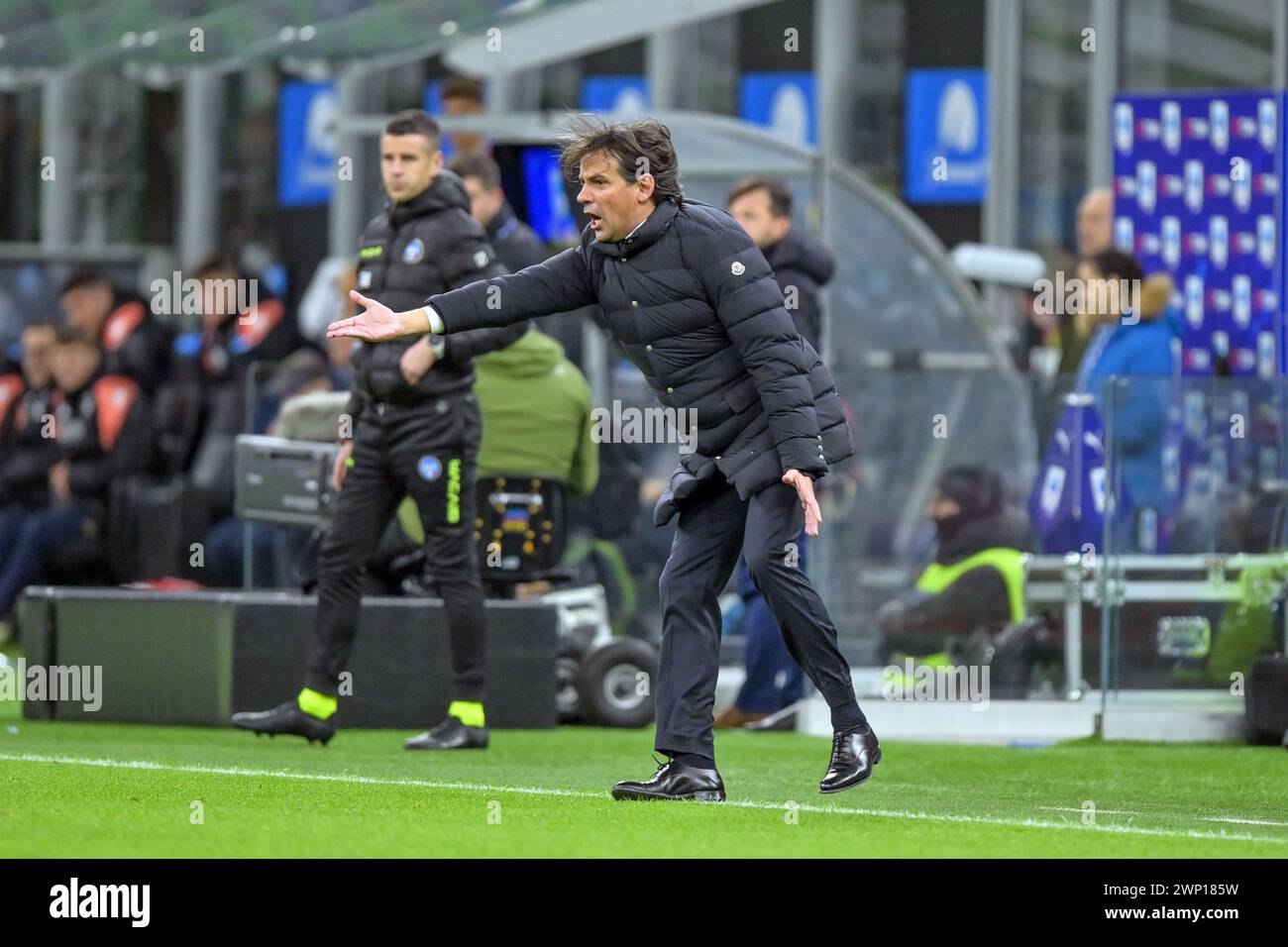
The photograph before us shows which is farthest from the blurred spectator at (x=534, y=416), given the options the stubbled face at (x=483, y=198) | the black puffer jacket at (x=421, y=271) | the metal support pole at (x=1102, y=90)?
the metal support pole at (x=1102, y=90)

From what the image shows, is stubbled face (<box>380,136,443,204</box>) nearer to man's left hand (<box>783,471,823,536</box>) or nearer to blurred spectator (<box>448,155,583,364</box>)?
blurred spectator (<box>448,155,583,364</box>)

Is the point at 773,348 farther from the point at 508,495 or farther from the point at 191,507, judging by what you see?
the point at 191,507

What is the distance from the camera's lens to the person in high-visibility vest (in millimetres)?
11016

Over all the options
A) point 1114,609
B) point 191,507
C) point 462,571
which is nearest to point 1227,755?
point 1114,609

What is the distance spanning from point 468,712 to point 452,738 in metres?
0.11

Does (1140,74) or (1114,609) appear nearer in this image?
(1114,609)

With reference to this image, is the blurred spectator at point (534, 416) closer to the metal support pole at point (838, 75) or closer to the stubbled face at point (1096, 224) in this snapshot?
the stubbled face at point (1096, 224)

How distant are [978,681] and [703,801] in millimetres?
3819

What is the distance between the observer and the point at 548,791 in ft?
25.3

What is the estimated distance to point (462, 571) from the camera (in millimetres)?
9578

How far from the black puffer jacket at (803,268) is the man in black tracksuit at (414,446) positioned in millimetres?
1897

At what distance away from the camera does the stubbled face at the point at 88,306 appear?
1736 cm

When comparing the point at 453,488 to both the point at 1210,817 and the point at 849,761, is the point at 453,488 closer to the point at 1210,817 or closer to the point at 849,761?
the point at 849,761

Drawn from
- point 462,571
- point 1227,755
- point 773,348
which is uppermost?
point 773,348
